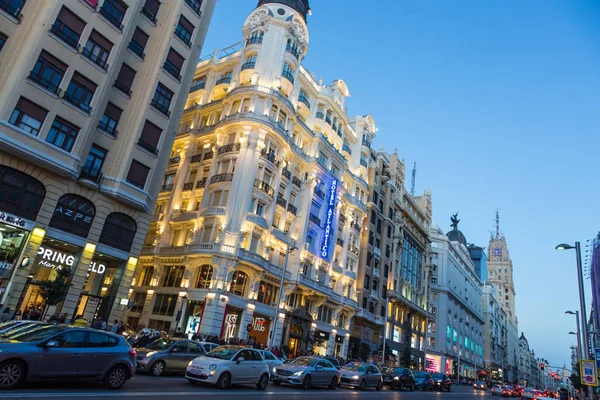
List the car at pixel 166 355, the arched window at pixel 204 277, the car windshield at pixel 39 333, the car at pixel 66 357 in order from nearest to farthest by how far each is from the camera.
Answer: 1. the car at pixel 66 357
2. the car windshield at pixel 39 333
3. the car at pixel 166 355
4. the arched window at pixel 204 277

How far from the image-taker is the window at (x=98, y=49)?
90.1ft

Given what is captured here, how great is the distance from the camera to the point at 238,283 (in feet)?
121

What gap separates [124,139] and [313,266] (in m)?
23.9

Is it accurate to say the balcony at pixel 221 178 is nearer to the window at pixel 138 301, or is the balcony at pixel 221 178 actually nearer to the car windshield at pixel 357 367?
the window at pixel 138 301

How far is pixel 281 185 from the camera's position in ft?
142

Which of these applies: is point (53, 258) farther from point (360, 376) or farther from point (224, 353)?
point (360, 376)

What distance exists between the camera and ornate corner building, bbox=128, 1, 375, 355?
36531mm

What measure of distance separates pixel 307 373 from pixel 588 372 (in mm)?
11250

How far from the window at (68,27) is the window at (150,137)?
681 cm

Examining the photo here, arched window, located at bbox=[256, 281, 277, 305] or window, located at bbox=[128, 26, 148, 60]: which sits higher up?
window, located at bbox=[128, 26, 148, 60]

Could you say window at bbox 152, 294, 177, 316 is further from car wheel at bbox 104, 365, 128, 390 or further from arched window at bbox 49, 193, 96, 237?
car wheel at bbox 104, 365, 128, 390

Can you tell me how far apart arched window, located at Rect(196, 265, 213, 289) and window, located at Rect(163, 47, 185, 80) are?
15610mm

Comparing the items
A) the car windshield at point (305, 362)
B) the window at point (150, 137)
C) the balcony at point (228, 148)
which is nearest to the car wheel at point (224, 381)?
the car windshield at point (305, 362)

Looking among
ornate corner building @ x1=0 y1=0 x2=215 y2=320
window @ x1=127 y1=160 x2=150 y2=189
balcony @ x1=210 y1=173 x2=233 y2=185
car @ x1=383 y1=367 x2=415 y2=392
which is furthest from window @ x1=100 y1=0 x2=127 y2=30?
→ car @ x1=383 y1=367 x2=415 y2=392
